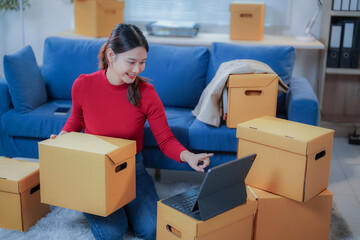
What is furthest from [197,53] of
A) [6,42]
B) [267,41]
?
[6,42]

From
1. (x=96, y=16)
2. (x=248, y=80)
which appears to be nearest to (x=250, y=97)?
(x=248, y=80)

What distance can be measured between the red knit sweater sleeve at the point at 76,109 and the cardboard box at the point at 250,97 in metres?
0.75

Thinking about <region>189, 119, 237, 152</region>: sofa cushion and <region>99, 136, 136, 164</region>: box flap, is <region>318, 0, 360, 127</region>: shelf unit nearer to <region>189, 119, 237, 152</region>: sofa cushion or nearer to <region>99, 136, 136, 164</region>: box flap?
<region>189, 119, 237, 152</region>: sofa cushion

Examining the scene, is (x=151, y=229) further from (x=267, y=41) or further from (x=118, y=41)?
(x=267, y=41)

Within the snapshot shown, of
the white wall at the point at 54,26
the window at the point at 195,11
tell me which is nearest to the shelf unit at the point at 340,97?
the white wall at the point at 54,26

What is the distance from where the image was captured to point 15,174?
7.06ft

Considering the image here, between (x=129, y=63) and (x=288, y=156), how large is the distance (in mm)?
741

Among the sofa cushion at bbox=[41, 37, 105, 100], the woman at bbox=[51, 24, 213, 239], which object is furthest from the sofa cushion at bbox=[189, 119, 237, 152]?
the sofa cushion at bbox=[41, 37, 105, 100]

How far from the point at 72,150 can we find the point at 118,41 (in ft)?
1.60

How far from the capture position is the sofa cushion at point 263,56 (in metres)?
2.84

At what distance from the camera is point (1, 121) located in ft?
8.94

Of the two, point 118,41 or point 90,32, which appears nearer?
point 118,41

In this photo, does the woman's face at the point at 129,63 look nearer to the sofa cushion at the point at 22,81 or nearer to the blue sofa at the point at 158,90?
the blue sofa at the point at 158,90

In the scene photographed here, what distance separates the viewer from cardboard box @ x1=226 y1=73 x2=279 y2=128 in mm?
2447
